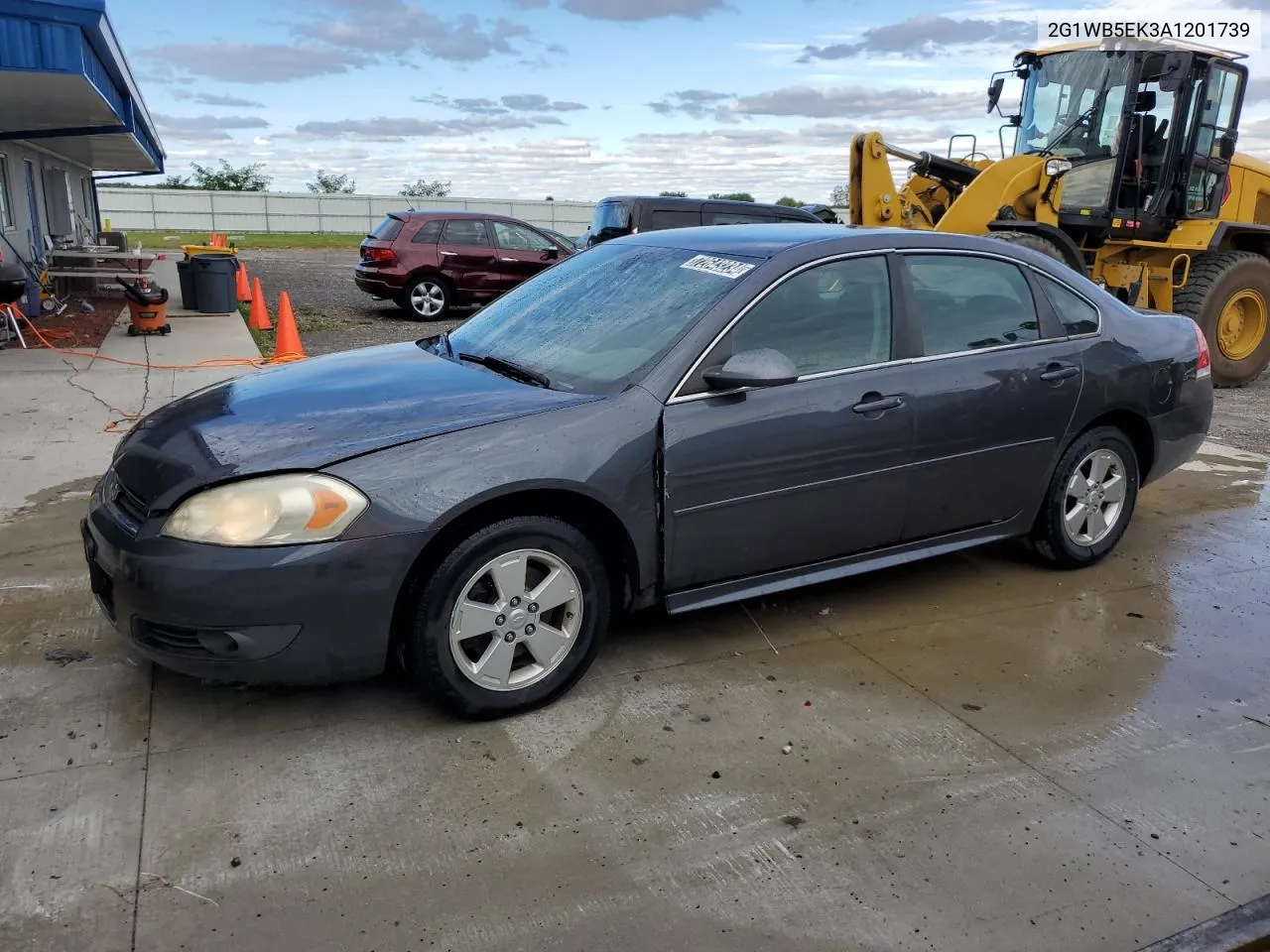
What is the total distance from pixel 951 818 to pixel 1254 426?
7.61m

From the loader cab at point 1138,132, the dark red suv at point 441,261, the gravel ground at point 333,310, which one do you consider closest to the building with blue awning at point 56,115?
the gravel ground at point 333,310

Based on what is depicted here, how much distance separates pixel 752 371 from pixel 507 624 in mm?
1222

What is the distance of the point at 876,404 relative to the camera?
4000mm

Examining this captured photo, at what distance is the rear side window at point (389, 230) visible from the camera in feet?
50.1

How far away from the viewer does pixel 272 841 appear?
9.11 feet

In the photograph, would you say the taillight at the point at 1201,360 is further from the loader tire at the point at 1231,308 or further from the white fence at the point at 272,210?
the white fence at the point at 272,210

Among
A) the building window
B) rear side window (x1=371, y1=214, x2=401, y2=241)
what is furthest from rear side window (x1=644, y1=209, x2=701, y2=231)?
the building window

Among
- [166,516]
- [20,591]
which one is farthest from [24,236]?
[166,516]

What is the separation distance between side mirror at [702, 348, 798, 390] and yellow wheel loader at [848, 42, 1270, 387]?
7.44 metres

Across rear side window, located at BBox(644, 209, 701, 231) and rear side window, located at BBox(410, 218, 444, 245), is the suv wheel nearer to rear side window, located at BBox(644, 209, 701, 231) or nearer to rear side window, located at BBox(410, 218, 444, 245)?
rear side window, located at BBox(410, 218, 444, 245)

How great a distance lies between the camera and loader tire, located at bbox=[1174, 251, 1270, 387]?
10.9 meters

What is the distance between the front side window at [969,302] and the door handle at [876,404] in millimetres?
319

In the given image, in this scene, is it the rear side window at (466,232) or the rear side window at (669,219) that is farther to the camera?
the rear side window at (466,232)

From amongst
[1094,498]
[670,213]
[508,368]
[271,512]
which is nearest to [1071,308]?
[1094,498]
